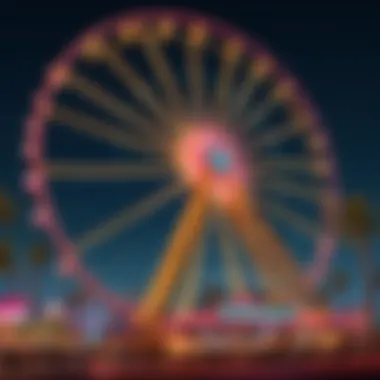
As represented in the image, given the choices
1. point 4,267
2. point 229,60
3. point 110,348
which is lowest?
point 110,348

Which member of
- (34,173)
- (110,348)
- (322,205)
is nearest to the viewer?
(110,348)

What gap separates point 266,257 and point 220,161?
91cm

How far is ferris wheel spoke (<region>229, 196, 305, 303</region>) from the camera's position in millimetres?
9344

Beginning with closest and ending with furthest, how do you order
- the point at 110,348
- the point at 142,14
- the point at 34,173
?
1. the point at 110,348
2. the point at 34,173
3. the point at 142,14

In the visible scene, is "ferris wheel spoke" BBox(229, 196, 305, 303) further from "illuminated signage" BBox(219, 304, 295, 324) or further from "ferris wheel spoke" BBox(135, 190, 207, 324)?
"illuminated signage" BBox(219, 304, 295, 324)

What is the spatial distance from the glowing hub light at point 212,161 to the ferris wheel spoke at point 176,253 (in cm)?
13

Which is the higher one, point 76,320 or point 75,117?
point 75,117

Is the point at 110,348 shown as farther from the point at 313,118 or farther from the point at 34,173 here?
the point at 313,118

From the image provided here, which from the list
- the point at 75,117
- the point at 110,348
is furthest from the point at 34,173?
the point at 110,348

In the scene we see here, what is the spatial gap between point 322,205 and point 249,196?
0.71 metres

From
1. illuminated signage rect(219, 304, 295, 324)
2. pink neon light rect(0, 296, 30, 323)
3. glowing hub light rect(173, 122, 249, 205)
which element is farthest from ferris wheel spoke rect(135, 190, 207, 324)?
pink neon light rect(0, 296, 30, 323)

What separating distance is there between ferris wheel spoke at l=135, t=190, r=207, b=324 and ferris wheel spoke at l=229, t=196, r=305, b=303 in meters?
0.32

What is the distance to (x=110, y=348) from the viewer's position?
7.86m

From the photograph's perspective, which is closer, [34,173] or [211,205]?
[34,173]
